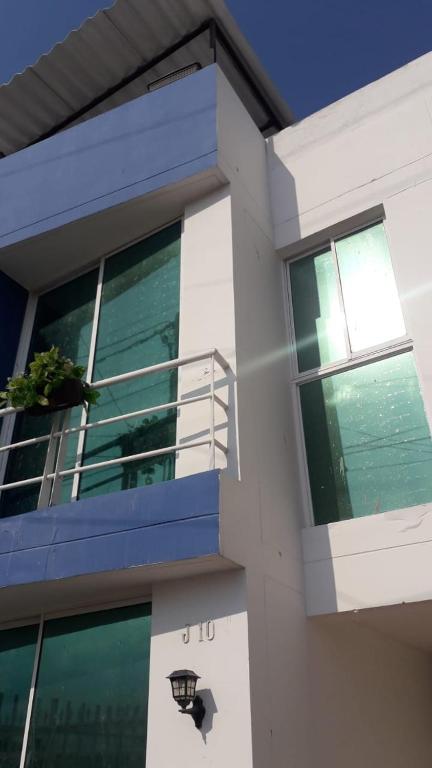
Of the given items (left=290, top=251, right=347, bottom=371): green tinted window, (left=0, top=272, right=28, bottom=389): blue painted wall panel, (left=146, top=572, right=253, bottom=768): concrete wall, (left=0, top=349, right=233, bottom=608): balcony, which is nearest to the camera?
(left=146, top=572, right=253, bottom=768): concrete wall

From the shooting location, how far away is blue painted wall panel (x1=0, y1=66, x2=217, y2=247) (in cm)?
604

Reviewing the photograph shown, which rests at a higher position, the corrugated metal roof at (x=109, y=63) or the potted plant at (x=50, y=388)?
the corrugated metal roof at (x=109, y=63)

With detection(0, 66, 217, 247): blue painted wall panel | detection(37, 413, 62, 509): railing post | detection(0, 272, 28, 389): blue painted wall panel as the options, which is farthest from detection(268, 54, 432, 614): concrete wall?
detection(0, 272, 28, 389): blue painted wall panel

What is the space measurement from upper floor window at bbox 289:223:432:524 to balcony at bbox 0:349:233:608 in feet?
3.60

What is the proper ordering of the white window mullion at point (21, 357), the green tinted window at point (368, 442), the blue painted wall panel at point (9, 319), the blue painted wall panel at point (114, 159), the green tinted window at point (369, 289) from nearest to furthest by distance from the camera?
the green tinted window at point (368, 442) → the green tinted window at point (369, 289) → the blue painted wall panel at point (114, 159) → the white window mullion at point (21, 357) → the blue painted wall panel at point (9, 319)

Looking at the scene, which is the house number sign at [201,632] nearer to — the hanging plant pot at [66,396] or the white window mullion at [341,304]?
the hanging plant pot at [66,396]

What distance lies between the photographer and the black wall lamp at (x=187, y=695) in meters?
3.64

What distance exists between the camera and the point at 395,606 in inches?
172

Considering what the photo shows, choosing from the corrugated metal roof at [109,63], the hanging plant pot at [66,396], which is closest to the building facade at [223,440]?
the hanging plant pot at [66,396]

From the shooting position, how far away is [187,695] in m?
3.65

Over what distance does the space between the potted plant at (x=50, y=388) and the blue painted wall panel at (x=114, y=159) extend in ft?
6.68

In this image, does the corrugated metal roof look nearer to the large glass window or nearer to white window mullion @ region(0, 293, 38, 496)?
white window mullion @ region(0, 293, 38, 496)

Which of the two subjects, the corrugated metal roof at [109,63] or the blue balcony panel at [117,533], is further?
the corrugated metal roof at [109,63]

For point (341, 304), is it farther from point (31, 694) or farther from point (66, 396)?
point (31, 694)
